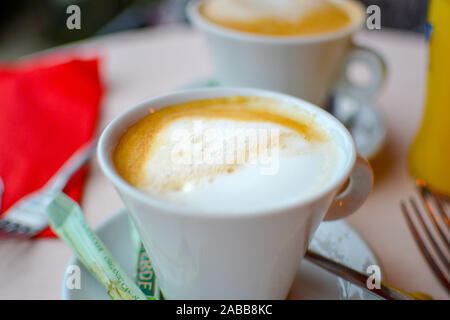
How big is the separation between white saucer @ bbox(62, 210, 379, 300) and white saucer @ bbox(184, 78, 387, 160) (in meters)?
0.21

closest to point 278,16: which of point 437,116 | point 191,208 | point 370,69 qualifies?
point 370,69

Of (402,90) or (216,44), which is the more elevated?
(216,44)

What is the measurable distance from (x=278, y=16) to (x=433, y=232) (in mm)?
450

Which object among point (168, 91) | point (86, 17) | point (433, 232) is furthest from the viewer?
point (86, 17)

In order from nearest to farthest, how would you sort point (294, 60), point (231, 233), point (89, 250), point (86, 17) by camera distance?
point (231, 233)
point (89, 250)
point (294, 60)
point (86, 17)

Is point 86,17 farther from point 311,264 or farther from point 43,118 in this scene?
point 311,264

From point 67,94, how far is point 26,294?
49 cm

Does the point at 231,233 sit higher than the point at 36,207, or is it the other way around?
the point at 231,233

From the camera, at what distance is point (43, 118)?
2.64ft

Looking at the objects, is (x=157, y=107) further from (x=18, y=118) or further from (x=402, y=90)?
(x=402, y=90)

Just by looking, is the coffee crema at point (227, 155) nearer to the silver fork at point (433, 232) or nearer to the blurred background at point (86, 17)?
the silver fork at point (433, 232)
